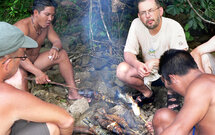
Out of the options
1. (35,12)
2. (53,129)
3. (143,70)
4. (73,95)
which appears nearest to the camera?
(53,129)

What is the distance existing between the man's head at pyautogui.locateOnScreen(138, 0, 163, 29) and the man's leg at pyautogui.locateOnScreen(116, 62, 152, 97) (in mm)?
840

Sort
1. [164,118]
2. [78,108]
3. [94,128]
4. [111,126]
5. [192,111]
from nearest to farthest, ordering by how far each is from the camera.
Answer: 1. [192,111]
2. [164,118]
3. [111,126]
4. [94,128]
5. [78,108]

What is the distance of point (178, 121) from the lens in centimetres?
236

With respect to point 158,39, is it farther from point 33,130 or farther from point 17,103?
point 17,103

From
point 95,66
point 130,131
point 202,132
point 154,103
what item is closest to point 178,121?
point 202,132

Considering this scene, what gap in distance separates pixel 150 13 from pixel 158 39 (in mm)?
470

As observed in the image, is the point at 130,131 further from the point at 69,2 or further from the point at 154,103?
the point at 69,2

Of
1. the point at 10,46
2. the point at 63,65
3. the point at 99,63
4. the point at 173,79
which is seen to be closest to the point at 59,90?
the point at 63,65

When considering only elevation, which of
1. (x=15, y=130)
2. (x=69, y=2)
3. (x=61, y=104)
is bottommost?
(x=61, y=104)

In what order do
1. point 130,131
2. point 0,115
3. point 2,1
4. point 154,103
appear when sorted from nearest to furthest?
1. point 0,115
2. point 130,131
3. point 154,103
4. point 2,1

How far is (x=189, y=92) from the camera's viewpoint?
2.41m

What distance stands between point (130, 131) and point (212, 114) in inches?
57.7

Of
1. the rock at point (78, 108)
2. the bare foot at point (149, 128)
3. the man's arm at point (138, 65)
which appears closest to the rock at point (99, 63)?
the man's arm at point (138, 65)

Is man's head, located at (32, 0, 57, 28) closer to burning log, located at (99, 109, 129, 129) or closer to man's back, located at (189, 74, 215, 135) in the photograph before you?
burning log, located at (99, 109, 129, 129)
